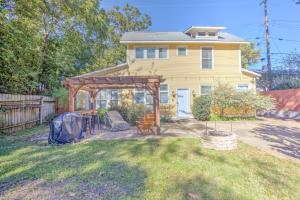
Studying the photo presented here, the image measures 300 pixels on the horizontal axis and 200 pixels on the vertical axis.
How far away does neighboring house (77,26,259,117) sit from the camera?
44.5 ft

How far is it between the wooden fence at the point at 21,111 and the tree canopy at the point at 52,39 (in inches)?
43.2

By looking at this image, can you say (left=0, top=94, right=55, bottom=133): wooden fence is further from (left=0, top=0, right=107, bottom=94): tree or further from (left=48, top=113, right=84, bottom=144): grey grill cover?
(left=48, top=113, right=84, bottom=144): grey grill cover

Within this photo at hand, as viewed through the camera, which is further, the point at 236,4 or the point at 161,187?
the point at 236,4

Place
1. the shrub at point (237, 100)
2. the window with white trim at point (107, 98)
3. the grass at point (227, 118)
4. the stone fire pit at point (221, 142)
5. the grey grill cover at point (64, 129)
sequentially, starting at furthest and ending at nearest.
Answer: the window with white trim at point (107, 98) → the grass at point (227, 118) → the shrub at point (237, 100) → the grey grill cover at point (64, 129) → the stone fire pit at point (221, 142)

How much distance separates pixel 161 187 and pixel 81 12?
1173 centimetres

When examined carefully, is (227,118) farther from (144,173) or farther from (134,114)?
(144,173)

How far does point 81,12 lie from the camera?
1180cm

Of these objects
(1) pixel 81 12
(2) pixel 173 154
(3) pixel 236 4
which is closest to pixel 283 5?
(3) pixel 236 4

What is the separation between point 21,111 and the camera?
361 inches

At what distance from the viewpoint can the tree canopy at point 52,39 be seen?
8.52m

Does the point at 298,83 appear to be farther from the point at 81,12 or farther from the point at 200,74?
the point at 81,12

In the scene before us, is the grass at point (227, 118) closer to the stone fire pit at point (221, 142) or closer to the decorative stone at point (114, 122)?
the decorative stone at point (114, 122)

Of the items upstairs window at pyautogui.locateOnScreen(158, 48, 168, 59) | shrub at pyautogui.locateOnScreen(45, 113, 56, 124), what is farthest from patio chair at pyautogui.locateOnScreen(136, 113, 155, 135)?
shrub at pyautogui.locateOnScreen(45, 113, 56, 124)

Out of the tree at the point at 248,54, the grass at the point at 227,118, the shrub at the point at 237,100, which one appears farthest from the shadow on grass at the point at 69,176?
the tree at the point at 248,54
